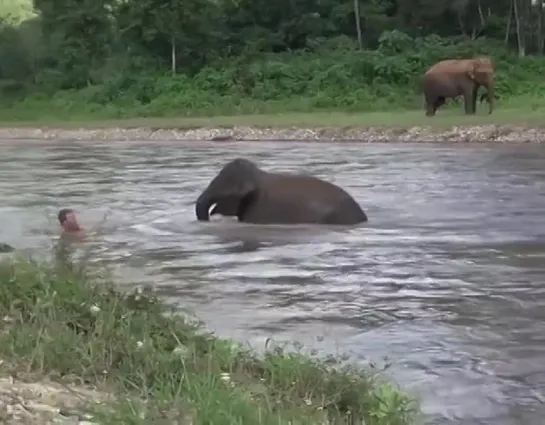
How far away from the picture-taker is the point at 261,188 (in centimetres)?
1416

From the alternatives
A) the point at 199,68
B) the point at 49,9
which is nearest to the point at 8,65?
the point at 49,9

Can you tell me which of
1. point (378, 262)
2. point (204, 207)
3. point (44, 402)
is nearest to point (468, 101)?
point (204, 207)

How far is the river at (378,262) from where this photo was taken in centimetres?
720

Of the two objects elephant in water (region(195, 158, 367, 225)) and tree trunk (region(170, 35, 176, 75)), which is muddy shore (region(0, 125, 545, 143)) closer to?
tree trunk (region(170, 35, 176, 75))

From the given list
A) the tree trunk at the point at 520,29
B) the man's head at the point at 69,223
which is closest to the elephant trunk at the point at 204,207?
the man's head at the point at 69,223

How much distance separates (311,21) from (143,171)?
2782cm

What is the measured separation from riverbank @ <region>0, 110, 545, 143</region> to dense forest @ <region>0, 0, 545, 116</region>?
3.02m

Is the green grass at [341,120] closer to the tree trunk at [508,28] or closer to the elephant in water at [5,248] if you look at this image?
the tree trunk at [508,28]

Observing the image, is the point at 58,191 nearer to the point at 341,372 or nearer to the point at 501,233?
the point at 501,233

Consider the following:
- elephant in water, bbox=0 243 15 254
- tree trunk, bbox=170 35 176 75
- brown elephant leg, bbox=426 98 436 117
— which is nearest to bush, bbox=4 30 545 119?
tree trunk, bbox=170 35 176 75

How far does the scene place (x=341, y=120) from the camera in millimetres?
32938

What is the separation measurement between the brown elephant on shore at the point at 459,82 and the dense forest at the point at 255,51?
11.8ft

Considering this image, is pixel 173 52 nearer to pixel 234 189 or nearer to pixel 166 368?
pixel 234 189

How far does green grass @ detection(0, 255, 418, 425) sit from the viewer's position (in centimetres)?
513
